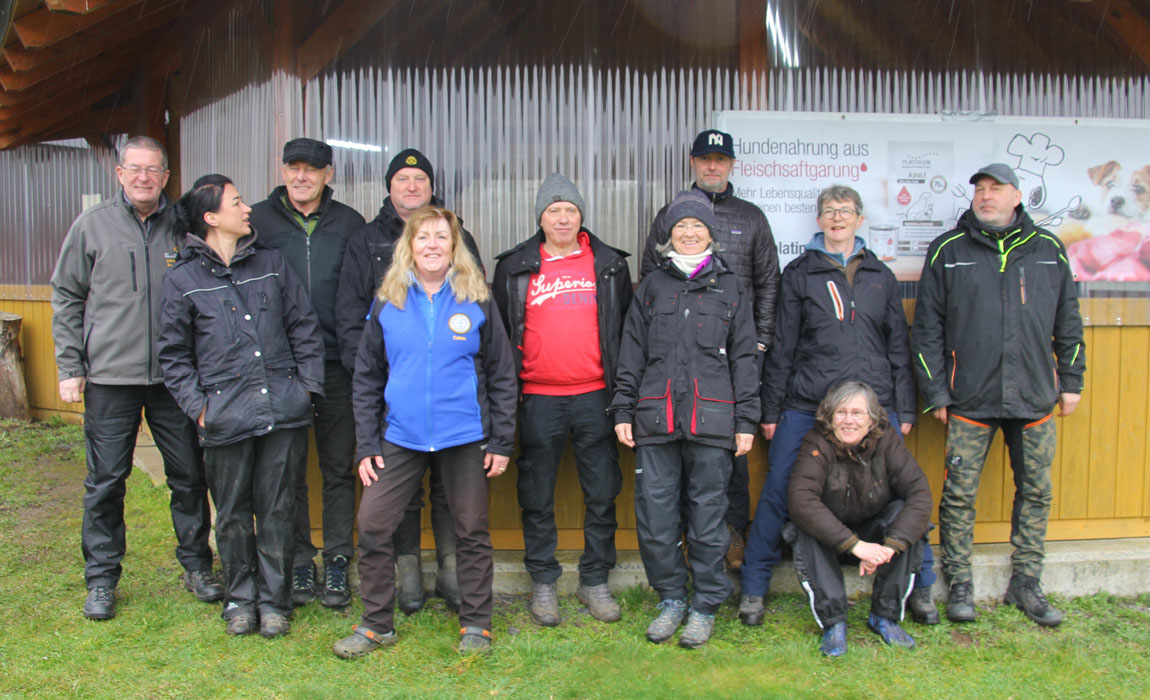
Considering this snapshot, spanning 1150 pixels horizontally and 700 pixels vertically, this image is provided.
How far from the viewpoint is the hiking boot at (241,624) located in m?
3.87

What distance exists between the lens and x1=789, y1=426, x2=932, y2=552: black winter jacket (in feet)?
Result: 12.6

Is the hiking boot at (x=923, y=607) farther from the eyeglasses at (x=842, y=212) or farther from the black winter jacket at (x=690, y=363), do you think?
the eyeglasses at (x=842, y=212)

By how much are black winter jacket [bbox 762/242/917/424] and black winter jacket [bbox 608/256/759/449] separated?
1.19ft

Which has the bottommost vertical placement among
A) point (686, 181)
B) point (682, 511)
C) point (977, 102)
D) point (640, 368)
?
point (682, 511)

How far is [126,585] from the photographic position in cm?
448

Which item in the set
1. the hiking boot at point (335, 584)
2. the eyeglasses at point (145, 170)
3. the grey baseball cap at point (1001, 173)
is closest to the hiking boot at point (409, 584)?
the hiking boot at point (335, 584)

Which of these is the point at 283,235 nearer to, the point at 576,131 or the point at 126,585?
the point at 576,131

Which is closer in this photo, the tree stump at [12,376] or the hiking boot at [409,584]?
the hiking boot at [409,584]

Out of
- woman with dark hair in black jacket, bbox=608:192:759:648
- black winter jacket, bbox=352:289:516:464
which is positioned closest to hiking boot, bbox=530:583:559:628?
woman with dark hair in black jacket, bbox=608:192:759:648

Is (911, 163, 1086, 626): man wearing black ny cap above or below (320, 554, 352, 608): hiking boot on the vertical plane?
above

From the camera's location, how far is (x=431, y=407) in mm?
3660

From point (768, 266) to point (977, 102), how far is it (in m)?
1.59

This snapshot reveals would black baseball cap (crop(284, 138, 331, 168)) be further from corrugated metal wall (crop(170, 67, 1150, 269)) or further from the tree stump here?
the tree stump

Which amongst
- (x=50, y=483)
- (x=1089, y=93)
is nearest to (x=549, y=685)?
(x=1089, y=93)
